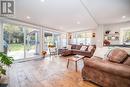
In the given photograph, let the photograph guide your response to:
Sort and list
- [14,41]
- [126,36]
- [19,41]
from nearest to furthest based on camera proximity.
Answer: [14,41], [19,41], [126,36]

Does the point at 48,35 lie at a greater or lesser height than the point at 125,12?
lesser

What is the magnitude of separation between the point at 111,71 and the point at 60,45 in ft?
22.1

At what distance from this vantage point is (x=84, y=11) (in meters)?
4.74

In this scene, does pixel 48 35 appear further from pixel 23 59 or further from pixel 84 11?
pixel 84 11

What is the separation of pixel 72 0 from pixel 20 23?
3030mm

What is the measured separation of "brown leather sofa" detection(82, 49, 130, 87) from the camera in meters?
1.97

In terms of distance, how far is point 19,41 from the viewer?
17.0 ft

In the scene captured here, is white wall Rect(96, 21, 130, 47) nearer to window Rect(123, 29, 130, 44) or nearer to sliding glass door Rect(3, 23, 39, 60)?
window Rect(123, 29, 130, 44)

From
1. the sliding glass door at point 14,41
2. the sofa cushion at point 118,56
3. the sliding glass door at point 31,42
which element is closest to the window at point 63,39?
the sliding glass door at point 31,42

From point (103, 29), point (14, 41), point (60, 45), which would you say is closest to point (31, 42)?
point (14, 41)

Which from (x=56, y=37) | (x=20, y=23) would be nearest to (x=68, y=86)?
(x=20, y=23)

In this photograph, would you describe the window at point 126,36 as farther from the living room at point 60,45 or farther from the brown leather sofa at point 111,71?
the brown leather sofa at point 111,71

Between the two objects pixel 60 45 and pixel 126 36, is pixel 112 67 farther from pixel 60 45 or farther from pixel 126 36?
pixel 60 45

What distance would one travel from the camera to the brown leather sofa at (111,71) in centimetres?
197
